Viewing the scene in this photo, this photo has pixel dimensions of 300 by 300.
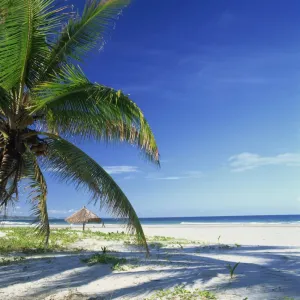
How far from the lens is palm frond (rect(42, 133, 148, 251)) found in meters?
6.41

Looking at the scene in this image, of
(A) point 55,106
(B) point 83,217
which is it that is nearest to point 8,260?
(A) point 55,106

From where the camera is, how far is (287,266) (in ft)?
28.4

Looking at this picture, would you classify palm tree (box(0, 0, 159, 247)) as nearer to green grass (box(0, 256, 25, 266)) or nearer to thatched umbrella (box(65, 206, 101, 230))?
green grass (box(0, 256, 25, 266))

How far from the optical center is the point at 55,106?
6590 mm

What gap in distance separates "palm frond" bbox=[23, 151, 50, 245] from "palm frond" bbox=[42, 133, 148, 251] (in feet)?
1.32

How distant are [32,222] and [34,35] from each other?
3.56 metres

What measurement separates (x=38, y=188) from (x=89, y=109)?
1908mm

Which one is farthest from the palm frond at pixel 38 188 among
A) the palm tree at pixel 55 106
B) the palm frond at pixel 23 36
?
the palm frond at pixel 23 36

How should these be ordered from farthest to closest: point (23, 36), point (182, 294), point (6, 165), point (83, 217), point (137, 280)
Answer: point (83, 217), point (137, 280), point (6, 165), point (23, 36), point (182, 294)

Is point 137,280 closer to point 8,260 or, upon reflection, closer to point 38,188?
A: point 38,188

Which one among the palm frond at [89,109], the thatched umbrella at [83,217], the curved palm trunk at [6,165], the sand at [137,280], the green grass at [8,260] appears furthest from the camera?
the thatched umbrella at [83,217]

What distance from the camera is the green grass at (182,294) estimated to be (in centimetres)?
548

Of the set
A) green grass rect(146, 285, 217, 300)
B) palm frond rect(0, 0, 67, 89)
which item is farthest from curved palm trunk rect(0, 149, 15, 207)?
green grass rect(146, 285, 217, 300)

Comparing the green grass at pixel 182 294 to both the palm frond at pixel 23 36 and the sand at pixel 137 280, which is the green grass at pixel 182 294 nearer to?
the sand at pixel 137 280
